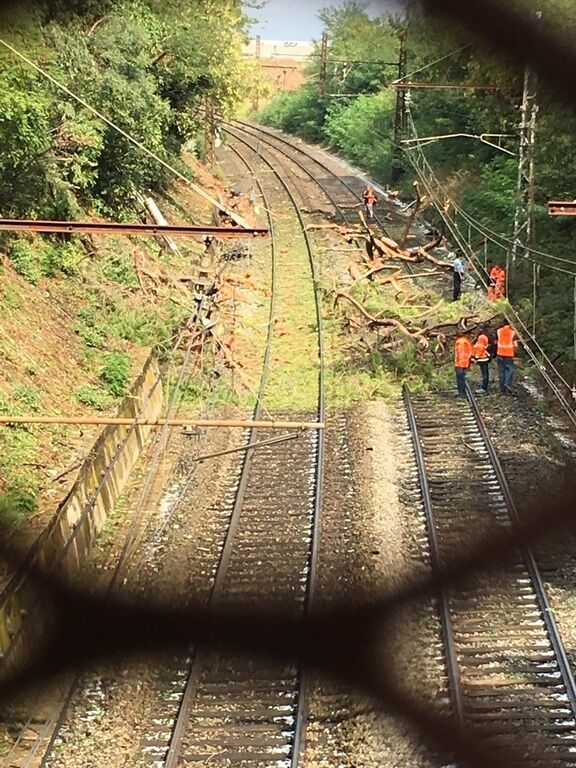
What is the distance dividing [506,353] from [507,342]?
7 centimetres

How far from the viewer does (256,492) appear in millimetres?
3926

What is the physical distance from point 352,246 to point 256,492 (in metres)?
5.28

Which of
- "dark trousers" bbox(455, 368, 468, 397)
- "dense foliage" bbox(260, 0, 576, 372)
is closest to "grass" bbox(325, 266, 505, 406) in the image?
"dark trousers" bbox(455, 368, 468, 397)

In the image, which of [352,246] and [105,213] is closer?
[105,213]

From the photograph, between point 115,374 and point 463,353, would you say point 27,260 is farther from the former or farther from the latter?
point 463,353

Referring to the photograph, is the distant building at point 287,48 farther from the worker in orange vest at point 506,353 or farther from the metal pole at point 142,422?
the worker in orange vest at point 506,353

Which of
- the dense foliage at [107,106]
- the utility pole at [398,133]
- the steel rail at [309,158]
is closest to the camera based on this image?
the dense foliage at [107,106]

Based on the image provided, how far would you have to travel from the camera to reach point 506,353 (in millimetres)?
4984

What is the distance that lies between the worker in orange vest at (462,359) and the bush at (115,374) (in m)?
2.05

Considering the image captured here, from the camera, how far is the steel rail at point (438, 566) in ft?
1.65

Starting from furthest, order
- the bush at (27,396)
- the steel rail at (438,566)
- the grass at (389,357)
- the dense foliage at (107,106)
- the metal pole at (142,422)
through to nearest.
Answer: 1. the grass at (389,357)
2. the dense foliage at (107,106)
3. the bush at (27,396)
4. the metal pole at (142,422)
5. the steel rail at (438,566)

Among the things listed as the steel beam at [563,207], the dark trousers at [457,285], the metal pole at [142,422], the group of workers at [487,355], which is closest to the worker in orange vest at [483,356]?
the group of workers at [487,355]

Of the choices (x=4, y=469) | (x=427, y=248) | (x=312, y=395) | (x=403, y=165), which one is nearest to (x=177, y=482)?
(x=4, y=469)

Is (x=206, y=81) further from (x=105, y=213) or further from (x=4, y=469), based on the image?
(x=4, y=469)
